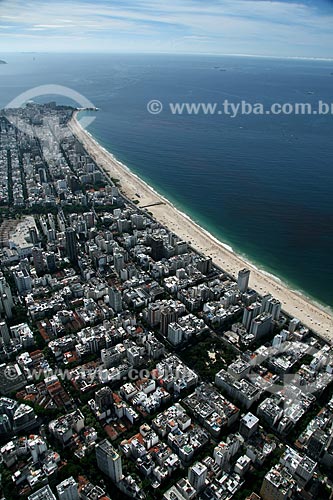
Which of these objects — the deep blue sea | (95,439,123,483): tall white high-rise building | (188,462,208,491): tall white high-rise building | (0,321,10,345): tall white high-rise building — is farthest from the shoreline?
(0,321,10,345): tall white high-rise building

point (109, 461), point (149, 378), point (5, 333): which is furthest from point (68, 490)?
point (5, 333)

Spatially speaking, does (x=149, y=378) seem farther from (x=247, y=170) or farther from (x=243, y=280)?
(x=247, y=170)

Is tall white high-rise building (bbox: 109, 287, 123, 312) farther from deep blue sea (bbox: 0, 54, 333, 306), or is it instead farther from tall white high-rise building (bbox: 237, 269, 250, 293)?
deep blue sea (bbox: 0, 54, 333, 306)

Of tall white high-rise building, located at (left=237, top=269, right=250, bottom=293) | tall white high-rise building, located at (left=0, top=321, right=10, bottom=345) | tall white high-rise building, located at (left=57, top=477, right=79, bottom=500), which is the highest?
tall white high-rise building, located at (left=237, top=269, right=250, bottom=293)

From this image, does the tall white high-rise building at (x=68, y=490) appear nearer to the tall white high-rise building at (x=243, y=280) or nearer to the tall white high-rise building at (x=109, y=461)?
the tall white high-rise building at (x=109, y=461)

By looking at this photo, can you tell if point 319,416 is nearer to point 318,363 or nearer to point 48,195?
point 318,363

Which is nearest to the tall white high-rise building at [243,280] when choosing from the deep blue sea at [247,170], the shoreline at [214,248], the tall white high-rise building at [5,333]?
the shoreline at [214,248]
